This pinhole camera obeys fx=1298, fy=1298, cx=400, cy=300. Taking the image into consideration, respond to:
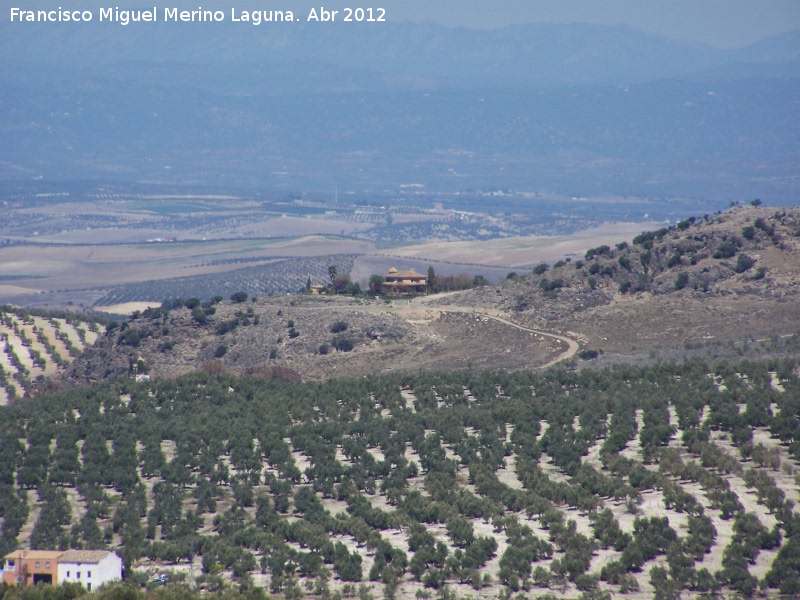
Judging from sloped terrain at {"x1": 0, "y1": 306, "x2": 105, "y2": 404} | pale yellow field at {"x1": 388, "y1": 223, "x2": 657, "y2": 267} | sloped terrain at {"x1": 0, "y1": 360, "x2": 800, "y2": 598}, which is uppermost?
sloped terrain at {"x1": 0, "y1": 360, "x2": 800, "y2": 598}

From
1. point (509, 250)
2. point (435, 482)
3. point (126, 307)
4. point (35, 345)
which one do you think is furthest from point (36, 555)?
point (509, 250)

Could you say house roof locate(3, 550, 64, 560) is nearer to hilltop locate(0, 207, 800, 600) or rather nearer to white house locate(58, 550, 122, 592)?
white house locate(58, 550, 122, 592)

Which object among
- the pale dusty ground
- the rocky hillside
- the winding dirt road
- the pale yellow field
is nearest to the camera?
the rocky hillside

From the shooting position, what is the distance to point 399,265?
5758 inches

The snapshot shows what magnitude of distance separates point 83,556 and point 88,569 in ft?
2.45

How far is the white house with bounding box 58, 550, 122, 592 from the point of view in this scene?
33.5 meters

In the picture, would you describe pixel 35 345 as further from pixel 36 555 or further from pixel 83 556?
pixel 83 556

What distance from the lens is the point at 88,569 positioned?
33.6m

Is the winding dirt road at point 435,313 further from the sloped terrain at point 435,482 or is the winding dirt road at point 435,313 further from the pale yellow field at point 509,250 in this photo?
the pale yellow field at point 509,250

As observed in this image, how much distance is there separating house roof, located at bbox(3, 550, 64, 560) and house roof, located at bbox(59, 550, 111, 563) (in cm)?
21

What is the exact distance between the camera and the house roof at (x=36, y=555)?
34.2 metres

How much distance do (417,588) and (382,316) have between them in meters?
42.9

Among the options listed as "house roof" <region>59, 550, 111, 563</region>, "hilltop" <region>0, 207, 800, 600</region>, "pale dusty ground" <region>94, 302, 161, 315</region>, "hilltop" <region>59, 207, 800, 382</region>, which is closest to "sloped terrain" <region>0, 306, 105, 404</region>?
"hilltop" <region>59, 207, 800, 382</region>

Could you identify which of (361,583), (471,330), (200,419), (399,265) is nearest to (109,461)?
(200,419)
